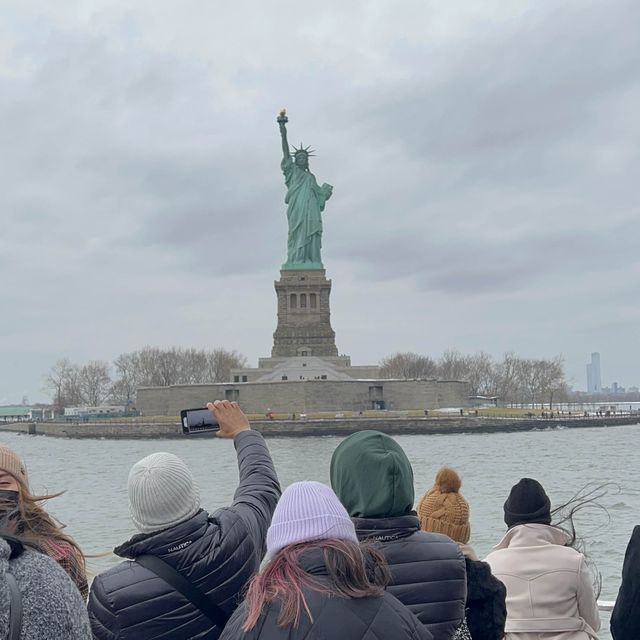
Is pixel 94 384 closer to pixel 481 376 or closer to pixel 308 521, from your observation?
pixel 481 376

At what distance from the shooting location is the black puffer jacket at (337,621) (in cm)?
206

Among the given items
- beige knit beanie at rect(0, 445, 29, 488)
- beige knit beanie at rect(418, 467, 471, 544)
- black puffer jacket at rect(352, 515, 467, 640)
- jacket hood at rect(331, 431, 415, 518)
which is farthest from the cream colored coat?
beige knit beanie at rect(0, 445, 29, 488)

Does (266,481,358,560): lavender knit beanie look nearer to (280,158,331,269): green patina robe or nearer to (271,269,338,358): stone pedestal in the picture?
(280,158,331,269): green patina robe

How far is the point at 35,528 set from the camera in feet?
8.86

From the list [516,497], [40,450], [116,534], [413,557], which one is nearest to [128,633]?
[413,557]

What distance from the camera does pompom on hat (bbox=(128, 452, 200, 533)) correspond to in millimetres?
3027

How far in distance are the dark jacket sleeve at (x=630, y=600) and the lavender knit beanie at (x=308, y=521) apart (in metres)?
1.24

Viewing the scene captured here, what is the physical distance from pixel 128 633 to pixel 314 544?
3.34ft

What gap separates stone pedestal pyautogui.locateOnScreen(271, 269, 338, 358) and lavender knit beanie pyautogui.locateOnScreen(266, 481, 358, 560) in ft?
185

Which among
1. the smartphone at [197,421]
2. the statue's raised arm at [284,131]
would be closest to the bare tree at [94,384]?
the statue's raised arm at [284,131]

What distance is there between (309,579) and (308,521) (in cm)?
17

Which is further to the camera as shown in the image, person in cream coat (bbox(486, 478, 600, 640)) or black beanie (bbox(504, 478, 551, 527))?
black beanie (bbox(504, 478, 551, 527))

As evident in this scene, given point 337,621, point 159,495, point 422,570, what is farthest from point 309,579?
point 159,495

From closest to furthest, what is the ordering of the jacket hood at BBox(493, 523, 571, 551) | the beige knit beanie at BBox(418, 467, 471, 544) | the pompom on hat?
the pompom on hat
the beige knit beanie at BBox(418, 467, 471, 544)
the jacket hood at BBox(493, 523, 571, 551)
